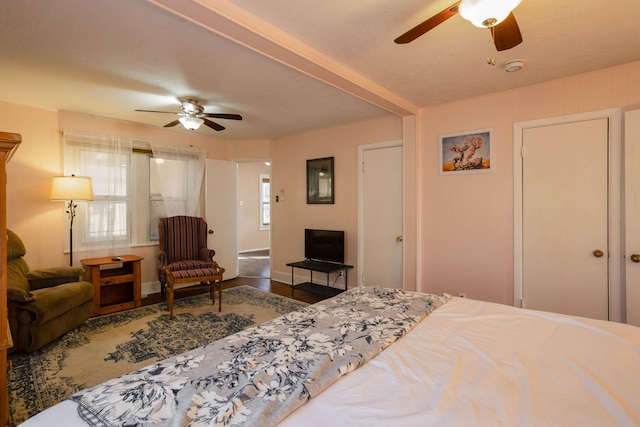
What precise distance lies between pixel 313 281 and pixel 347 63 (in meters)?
3.26

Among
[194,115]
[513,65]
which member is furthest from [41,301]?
[513,65]

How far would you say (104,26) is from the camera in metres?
2.01

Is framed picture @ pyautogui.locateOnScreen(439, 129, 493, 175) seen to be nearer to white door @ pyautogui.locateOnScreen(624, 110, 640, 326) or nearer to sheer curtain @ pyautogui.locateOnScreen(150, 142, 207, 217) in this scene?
white door @ pyautogui.locateOnScreen(624, 110, 640, 326)

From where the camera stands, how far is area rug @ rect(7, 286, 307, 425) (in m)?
2.14

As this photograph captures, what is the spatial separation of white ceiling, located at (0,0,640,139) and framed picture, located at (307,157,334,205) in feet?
4.04

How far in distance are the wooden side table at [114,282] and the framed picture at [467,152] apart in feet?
12.7

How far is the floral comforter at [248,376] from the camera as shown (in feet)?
2.85

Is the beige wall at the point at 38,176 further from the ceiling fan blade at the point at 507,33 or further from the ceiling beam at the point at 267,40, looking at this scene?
the ceiling fan blade at the point at 507,33

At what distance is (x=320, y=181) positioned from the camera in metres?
4.73

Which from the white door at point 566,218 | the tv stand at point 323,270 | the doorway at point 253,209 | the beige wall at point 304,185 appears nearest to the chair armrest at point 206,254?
the tv stand at point 323,270

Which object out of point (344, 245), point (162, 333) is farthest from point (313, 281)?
point (162, 333)

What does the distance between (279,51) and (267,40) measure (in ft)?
0.50

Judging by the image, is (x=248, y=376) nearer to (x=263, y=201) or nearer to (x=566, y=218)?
(x=566, y=218)

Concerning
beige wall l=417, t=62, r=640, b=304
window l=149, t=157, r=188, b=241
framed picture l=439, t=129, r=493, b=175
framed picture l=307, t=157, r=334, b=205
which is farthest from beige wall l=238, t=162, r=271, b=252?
framed picture l=439, t=129, r=493, b=175
